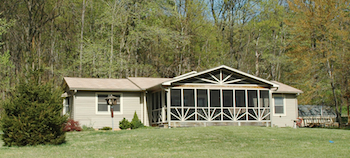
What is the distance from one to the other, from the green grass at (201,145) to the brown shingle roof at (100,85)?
4366 mm

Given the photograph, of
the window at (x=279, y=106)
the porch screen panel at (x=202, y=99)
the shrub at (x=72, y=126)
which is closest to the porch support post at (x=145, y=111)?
the shrub at (x=72, y=126)

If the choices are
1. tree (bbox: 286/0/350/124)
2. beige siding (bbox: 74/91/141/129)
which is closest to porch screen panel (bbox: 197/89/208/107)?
beige siding (bbox: 74/91/141/129)

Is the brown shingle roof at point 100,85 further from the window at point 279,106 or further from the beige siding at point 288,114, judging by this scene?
the beige siding at point 288,114

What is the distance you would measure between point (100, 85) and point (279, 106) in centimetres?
1170

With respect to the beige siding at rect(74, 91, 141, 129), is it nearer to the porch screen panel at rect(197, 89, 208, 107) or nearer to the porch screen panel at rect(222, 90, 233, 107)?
the porch screen panel at rect(197, 89, 208, 107)

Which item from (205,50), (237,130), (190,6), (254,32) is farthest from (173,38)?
(237,130)

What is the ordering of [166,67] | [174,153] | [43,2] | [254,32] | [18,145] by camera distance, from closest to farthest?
1. [174,153]
2. [18,145]
3. [43,2]
4. [166,67]
5. [254,32]

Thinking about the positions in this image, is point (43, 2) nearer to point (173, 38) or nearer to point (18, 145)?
point (173, 38)

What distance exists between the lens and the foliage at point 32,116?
45.3 feet

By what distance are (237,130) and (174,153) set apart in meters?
6.18

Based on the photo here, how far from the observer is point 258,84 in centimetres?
2242

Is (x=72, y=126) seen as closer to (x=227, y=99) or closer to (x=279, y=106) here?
(x=227, y=99)

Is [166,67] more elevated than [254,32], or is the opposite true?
[254,32]

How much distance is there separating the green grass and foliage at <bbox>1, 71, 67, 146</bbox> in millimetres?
427
